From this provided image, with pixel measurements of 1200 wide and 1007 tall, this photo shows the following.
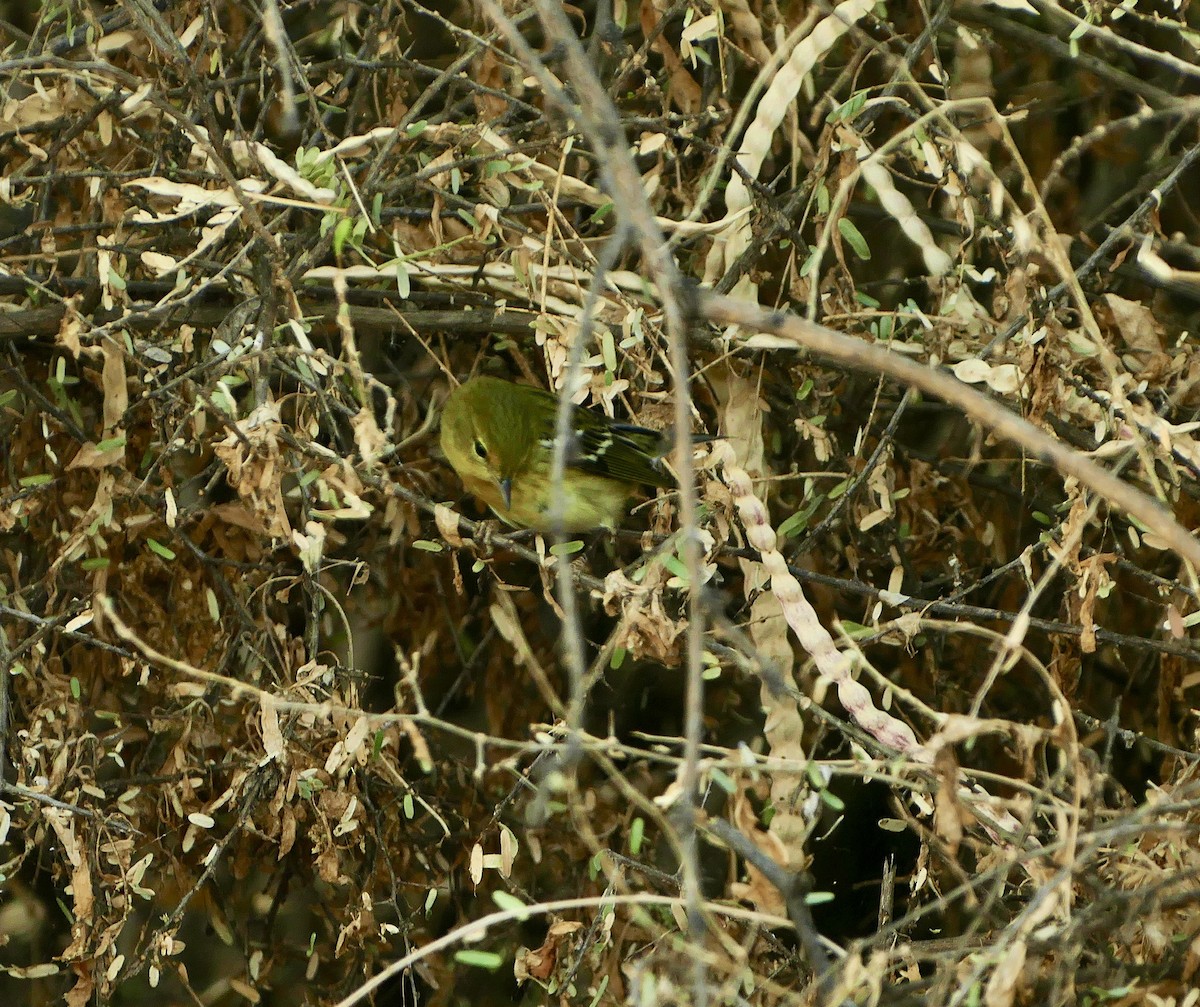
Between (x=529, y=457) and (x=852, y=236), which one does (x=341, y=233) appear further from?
(x=529, y=457)

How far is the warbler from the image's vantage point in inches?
153

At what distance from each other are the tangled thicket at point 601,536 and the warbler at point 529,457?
11 centimetres

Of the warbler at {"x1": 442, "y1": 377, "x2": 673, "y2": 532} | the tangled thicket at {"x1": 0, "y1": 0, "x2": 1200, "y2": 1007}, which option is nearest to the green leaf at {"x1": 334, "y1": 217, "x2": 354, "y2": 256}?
the tangled thicket at {"x1": 0, "y1": 0, "x2": 1200, "y2": 1007}

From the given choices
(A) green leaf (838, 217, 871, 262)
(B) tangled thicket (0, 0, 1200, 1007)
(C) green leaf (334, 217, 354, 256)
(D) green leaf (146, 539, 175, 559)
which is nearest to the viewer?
(B) tangled thicket (0, 0, 1200, 1007)

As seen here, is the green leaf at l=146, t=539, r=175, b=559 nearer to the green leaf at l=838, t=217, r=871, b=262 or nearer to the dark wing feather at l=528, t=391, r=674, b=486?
the dark wing feather at l=528, t=391, r=674, b=486

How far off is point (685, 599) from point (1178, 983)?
121cm

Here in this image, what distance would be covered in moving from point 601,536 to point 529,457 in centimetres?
55

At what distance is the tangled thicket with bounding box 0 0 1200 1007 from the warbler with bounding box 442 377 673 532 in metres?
0.11

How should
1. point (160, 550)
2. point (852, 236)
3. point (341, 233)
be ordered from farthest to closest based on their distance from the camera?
1. point (160, 550)
2. point (852, 236)
3. point (341, 233)

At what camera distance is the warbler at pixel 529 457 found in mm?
3875

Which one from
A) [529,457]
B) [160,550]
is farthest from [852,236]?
[160,550]

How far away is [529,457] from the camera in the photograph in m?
4.26

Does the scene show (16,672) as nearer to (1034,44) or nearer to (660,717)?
(660,717)

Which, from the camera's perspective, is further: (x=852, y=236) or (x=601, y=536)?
(x=601, y=536)
